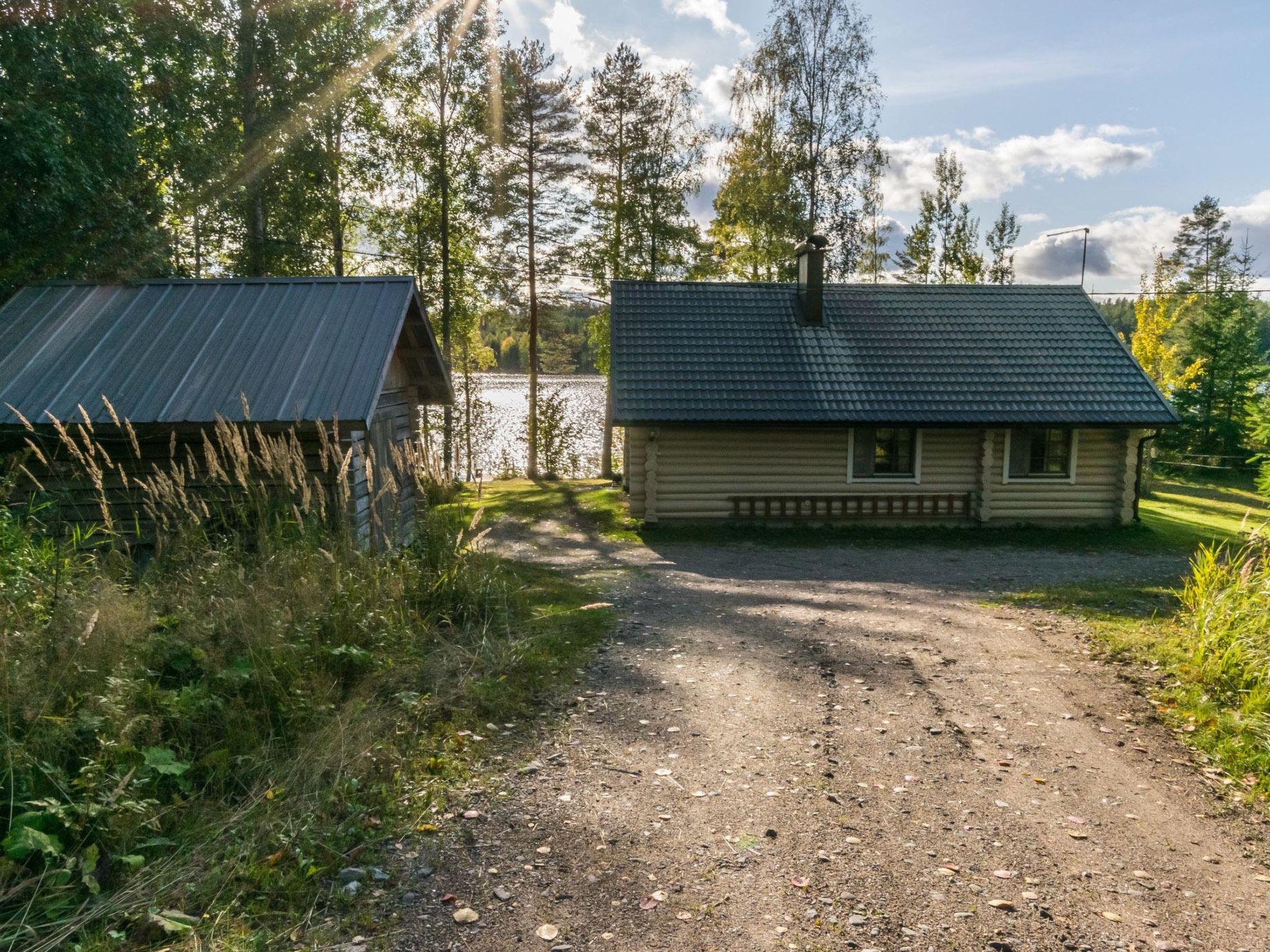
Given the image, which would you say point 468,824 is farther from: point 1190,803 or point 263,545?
point 1190,803

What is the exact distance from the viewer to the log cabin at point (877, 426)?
1441cm

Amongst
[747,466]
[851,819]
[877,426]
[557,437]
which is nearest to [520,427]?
[557,437]

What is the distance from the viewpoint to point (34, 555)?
18.0 feet

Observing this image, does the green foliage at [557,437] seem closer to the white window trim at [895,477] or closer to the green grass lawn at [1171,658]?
the white window trim at [895,477]

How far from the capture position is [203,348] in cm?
891

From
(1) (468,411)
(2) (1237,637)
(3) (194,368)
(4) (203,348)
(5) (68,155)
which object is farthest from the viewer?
(1) (468,411)

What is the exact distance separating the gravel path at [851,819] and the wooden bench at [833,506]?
23.7 ft

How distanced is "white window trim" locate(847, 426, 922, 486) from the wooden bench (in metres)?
0.24

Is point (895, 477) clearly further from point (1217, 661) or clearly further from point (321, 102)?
point (321, 102)

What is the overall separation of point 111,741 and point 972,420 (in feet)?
45.5

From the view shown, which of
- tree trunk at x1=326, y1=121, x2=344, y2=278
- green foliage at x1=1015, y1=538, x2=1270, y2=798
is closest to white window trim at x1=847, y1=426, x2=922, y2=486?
green foliage at x1=1015, y1=538, x2=1270, y2=798

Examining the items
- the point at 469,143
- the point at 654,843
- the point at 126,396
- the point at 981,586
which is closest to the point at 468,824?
the point at 654,843

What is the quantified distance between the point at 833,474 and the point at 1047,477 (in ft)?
13.7

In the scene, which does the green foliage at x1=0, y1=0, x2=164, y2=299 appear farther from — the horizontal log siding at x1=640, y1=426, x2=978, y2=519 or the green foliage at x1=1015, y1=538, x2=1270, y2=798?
the green foliage at x1=1015, y1=538, x2=1270, y2=798
